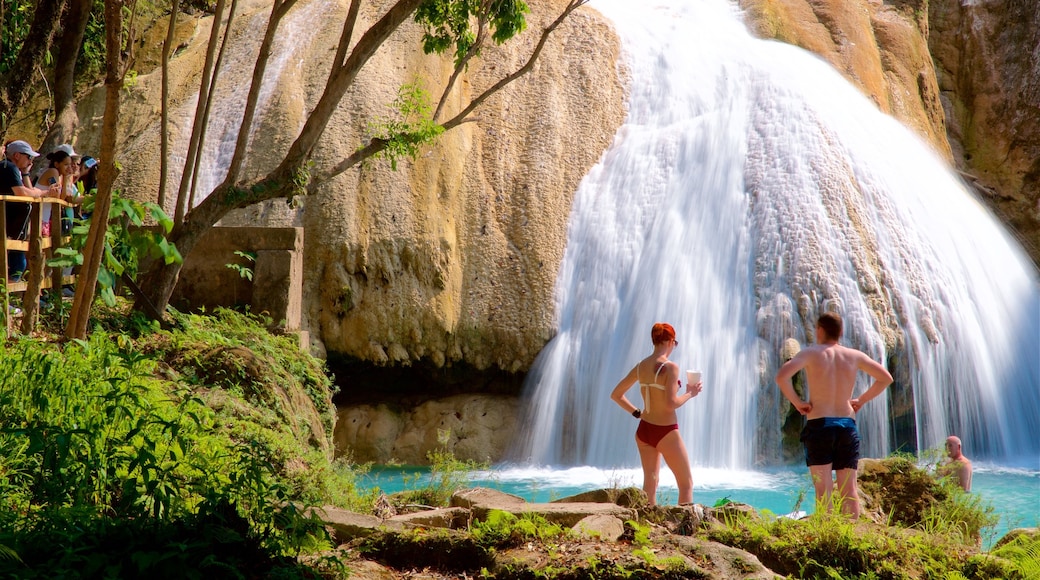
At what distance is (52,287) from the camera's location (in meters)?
7.80

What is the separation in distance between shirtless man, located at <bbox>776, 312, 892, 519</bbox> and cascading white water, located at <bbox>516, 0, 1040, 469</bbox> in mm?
5003

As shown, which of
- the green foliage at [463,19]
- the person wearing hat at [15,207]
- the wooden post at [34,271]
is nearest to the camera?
the wooden post at [34,271]

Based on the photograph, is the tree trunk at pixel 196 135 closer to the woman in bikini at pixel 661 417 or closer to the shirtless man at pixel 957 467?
the woman in bikini at pixel 661 417

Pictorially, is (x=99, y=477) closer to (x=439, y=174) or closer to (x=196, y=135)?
(x=196, y=135)

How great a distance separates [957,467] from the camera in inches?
334

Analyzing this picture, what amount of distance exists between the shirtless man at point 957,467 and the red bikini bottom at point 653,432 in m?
3.46

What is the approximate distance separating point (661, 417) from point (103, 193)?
4478 millimetres

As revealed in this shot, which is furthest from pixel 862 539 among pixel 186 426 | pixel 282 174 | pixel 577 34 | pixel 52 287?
pixel 577 34

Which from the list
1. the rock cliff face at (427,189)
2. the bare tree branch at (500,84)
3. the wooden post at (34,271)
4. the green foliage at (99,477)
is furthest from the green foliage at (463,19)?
the green foliage at (99,477)

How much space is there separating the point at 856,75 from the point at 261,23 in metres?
11.6

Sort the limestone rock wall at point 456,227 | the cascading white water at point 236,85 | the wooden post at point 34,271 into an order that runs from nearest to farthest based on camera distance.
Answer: the wooden post at point 34,271 < the limestone rock wall at point 456,227 < the cascading white water at point 236,85

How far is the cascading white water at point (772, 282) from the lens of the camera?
11.8 metres

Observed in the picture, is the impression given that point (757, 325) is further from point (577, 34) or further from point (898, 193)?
point (577, 34)

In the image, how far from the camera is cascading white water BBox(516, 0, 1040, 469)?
→ 38.8 feet
